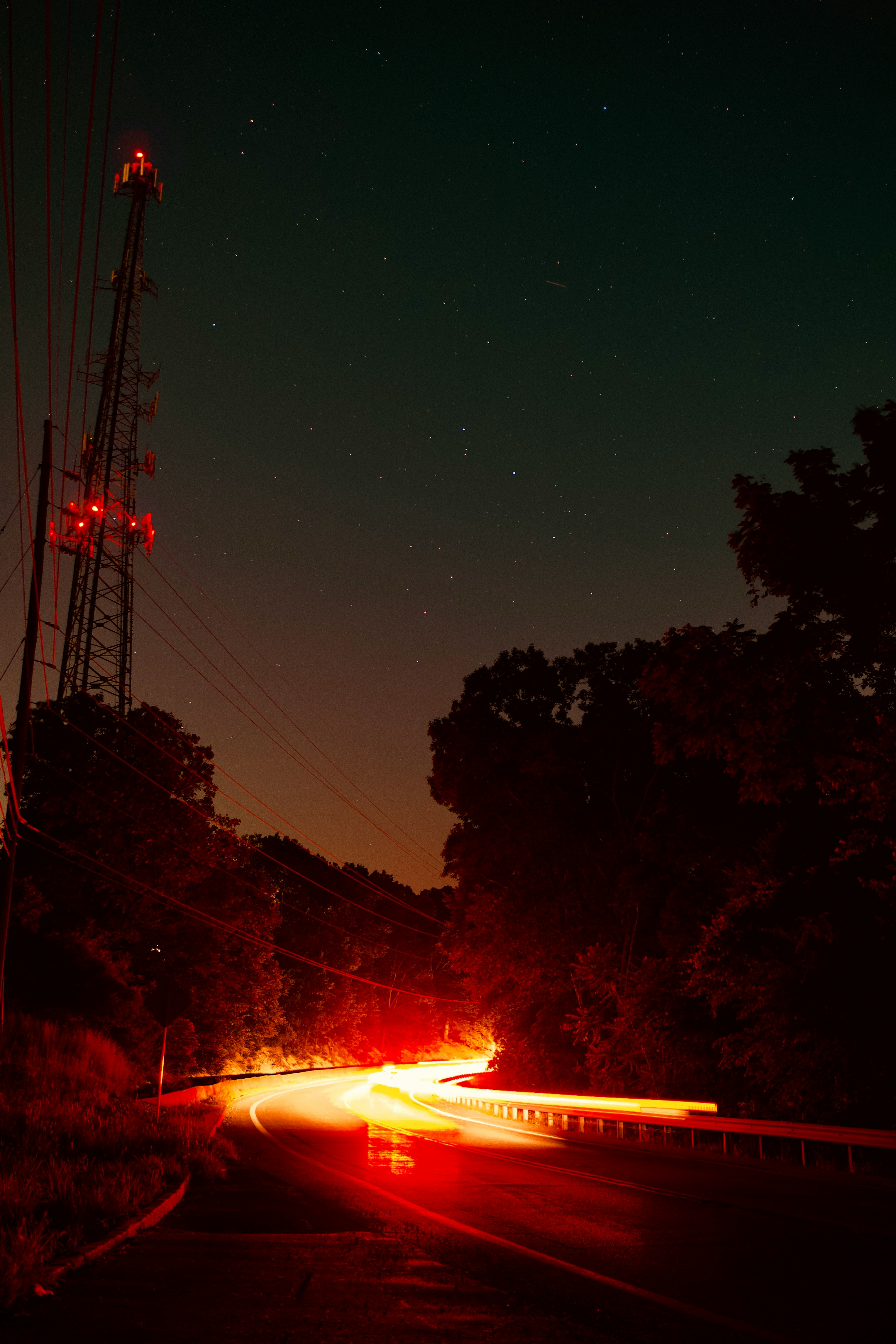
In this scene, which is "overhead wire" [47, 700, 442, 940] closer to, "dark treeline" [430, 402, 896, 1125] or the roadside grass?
"dark treeline" [430, 402, 896, 1125]

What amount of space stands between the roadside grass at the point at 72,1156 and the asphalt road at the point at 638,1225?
1.78 m

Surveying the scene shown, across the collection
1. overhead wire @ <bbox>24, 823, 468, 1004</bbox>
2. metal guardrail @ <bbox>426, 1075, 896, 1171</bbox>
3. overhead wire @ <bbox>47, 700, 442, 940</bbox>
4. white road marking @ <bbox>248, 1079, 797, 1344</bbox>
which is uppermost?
overhead wire @ <bbox>47, 700, 442, 940</bbox>

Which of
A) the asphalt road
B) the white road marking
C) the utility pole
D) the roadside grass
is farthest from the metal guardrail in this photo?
the utility pole

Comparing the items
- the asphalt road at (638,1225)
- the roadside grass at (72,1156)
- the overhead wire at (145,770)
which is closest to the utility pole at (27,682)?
the roadside grass at (72,1156)

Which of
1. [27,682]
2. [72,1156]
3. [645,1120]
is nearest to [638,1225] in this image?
[72,1156]

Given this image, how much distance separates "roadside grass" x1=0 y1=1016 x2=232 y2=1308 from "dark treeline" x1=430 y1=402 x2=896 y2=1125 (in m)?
10.4

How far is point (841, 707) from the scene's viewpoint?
1717 cm

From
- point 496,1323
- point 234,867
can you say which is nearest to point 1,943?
point 496,1323

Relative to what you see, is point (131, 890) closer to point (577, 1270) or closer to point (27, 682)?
point (27, 682)

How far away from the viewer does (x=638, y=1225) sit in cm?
987

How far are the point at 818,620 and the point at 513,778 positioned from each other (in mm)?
18548

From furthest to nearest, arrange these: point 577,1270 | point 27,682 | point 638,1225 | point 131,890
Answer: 1. point 131,890
2. point 27,682
3. point 638,1225
4. point 577,1270

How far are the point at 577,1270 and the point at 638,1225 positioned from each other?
2493mm

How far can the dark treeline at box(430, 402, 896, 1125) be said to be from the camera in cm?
1691
